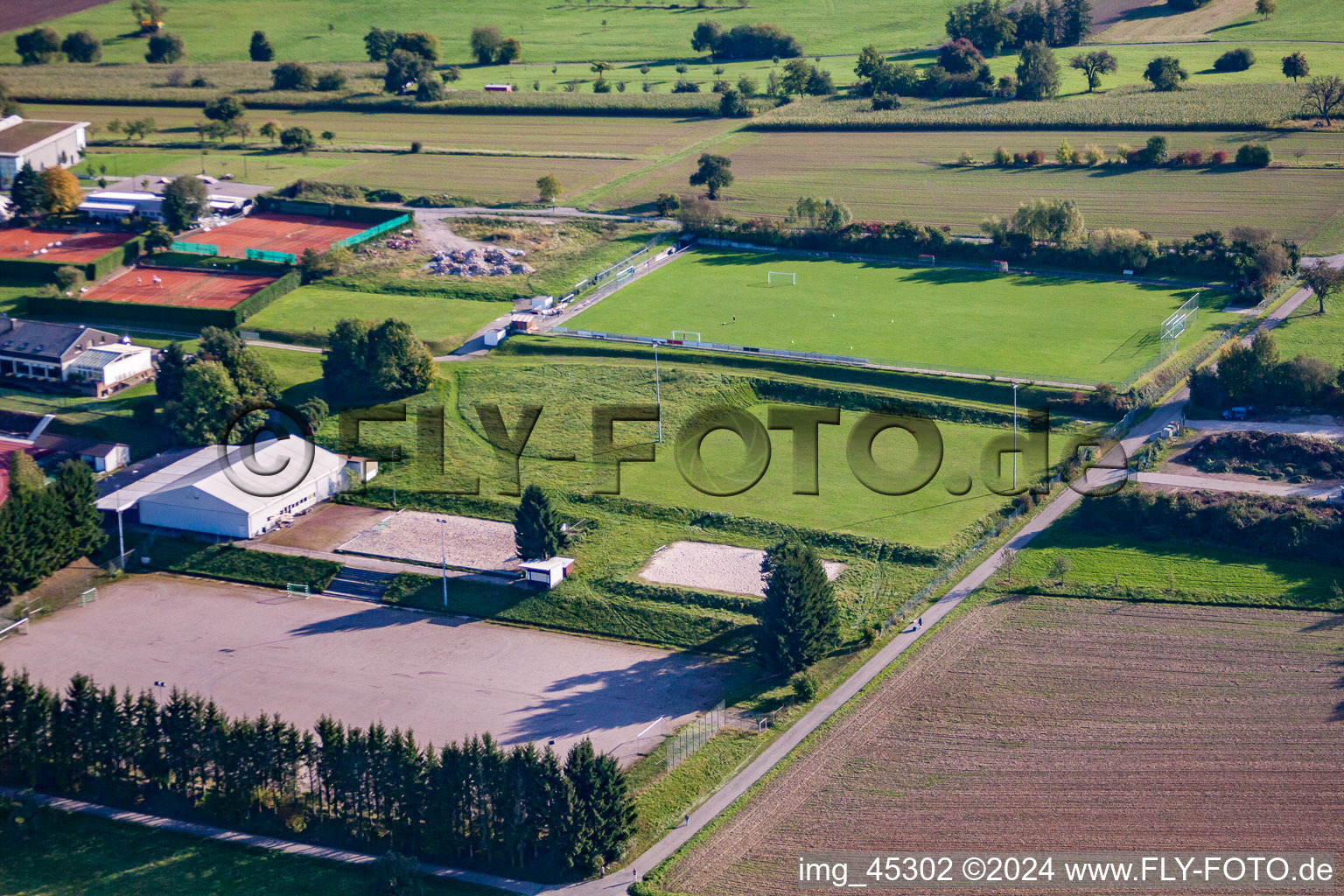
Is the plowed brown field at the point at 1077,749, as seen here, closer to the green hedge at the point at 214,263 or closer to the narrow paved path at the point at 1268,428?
the narrow paved path at the point at 1268,428

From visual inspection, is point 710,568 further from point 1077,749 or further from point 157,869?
point 157,869

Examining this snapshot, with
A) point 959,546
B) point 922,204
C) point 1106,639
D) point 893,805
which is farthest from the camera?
point 922,204

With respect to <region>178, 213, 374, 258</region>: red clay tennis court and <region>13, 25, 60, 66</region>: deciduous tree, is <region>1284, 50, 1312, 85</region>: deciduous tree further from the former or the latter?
<region>13, 25, 60, 66</region>: deciduous tree

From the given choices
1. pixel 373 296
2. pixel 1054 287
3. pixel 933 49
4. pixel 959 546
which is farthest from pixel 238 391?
pixel 933 49

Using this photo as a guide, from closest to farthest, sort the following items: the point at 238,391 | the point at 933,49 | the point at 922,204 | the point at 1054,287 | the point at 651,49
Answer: the point at 238,391 → the point at 1054,287 → the point at 922,204 → the point at 933,49 → the point at 651,49

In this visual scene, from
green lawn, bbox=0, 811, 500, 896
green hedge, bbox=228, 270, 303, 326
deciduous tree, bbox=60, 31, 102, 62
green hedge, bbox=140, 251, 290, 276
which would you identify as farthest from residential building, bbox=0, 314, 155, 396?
deciduous tree, bbox=60, 31, 102, 62

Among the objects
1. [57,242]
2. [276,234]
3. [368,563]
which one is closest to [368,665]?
[368,563]

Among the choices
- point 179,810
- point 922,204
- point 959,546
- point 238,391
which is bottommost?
point 179,810

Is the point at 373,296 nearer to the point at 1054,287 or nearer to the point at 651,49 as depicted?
the point at 1054,287
